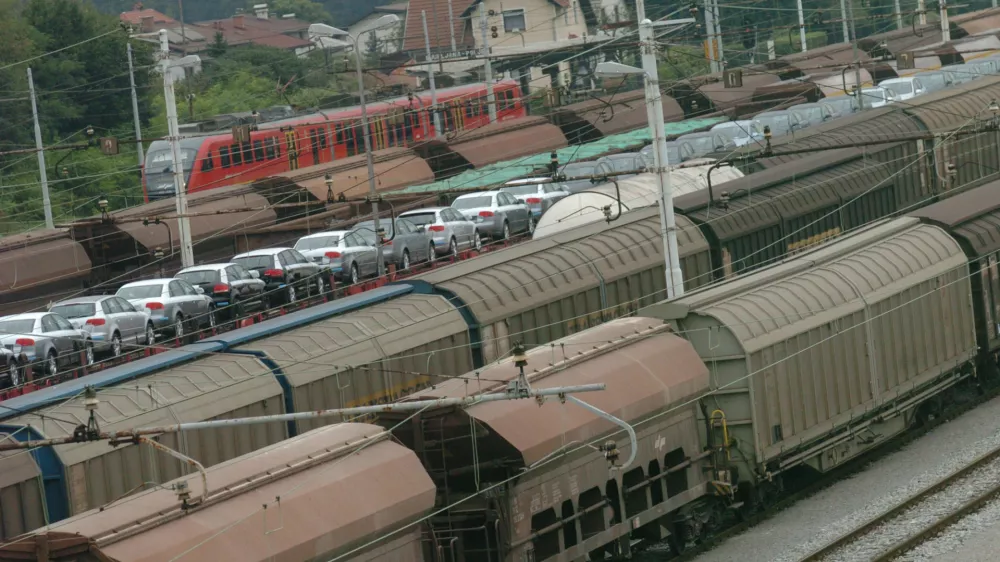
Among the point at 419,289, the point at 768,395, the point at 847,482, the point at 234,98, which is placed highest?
the point at 234,98

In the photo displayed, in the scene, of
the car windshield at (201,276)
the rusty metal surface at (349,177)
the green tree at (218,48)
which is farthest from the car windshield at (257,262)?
the green tree at (218,48)

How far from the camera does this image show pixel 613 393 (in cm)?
1905

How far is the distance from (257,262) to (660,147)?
640 inches

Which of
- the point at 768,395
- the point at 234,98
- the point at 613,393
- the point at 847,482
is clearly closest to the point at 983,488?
the point at 847,482

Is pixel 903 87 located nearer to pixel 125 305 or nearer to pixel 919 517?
pixel 125 305

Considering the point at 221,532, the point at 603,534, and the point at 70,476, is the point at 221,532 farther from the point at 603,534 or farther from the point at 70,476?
the point at 603,534

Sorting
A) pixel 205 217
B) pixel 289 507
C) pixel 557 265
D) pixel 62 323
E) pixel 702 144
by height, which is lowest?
pixel 289 507

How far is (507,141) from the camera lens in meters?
59.3

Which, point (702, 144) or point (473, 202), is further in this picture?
point (702, 144)

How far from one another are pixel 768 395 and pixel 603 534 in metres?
3.96

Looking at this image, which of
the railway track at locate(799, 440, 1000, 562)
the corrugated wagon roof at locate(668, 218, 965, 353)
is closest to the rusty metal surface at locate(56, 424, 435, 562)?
the railway track at locate(799, 440, 1000, 562)

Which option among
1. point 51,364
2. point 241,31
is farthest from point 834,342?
point 241,31

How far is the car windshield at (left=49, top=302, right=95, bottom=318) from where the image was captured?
3281 centimetres

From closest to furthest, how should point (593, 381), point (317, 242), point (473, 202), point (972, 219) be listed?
point (593, 381) → point (972, 219) → point (317, 242) → point (473, 202)
